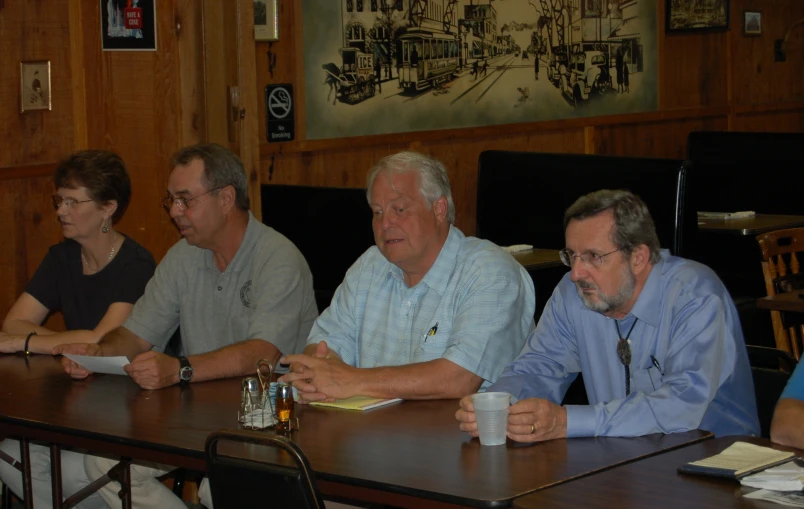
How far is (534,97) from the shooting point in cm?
787

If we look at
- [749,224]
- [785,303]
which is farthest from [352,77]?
[785,303]

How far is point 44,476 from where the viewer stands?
4.09 metres

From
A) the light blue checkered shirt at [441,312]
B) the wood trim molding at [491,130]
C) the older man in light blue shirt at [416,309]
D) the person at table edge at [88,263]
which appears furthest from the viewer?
the wood trim molding at [491,130]

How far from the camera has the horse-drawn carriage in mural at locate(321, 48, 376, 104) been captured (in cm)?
660

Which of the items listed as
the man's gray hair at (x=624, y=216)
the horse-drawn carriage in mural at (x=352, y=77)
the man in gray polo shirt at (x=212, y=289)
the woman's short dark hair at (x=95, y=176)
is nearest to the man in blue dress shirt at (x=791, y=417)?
the man's gray hair at (x=624, y=216)

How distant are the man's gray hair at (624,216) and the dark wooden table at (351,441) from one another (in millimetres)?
538

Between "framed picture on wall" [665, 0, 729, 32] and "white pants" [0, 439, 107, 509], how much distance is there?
6.40 metres

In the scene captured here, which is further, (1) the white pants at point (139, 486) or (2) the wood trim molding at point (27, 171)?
(2) the wood trim molding at point (27, 171)

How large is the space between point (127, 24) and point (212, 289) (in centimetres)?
157

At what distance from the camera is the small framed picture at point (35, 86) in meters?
4.96

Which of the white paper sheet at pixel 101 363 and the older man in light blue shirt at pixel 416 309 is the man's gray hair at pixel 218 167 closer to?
the older man in light blue shirt at pixel 416 309

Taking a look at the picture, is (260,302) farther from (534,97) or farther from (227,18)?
(534,97)

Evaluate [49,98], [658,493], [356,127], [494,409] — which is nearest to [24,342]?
[49,98]

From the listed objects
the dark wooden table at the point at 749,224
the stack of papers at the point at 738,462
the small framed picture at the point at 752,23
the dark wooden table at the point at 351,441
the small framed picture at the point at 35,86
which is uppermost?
the small framed picture at the point at 752,23
